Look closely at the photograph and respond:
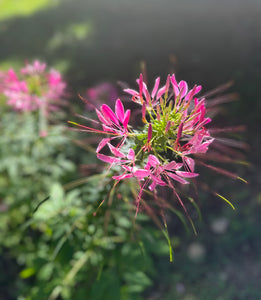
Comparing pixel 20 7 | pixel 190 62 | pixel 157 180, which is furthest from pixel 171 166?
pixel 20 7

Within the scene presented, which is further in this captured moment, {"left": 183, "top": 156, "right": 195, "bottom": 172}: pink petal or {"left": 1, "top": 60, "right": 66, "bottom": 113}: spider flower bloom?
{"left": 1, "top": 60, "right": 66, "bottom": 113}: spider flower bloom

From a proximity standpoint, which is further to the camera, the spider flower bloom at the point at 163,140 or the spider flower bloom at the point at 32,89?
the spider flower bloom at the point at 32,89

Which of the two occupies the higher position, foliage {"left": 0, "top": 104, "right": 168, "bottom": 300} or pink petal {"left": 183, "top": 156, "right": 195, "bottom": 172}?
pink petal {"left": 183, "top": 156, "right": 195, "bottom": 172}

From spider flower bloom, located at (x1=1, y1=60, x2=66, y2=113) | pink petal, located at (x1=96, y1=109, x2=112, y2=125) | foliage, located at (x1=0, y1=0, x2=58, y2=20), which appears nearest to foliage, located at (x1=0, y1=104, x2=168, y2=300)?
spider flower bloom, located at (x1=1, y1=60, x2=66, y2=113)

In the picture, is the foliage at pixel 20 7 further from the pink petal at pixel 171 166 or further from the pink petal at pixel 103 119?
the pink petal at pixel 171 166

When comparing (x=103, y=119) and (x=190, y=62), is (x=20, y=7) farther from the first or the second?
(x=103, y=119)

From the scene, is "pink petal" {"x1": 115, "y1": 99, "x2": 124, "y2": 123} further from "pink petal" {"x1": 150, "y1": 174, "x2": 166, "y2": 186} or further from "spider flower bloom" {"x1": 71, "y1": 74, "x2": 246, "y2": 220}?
"pink petal" {"x1": 150, "y1": 174, "x2": 166, "y2": 186}

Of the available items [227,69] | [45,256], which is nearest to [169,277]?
[45,256]

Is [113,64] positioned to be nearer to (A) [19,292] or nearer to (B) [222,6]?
(B) [222,6]

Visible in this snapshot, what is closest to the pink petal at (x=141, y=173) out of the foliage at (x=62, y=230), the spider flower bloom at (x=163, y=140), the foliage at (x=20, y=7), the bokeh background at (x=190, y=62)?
the spider flower bloom at (x=163, y=140)
